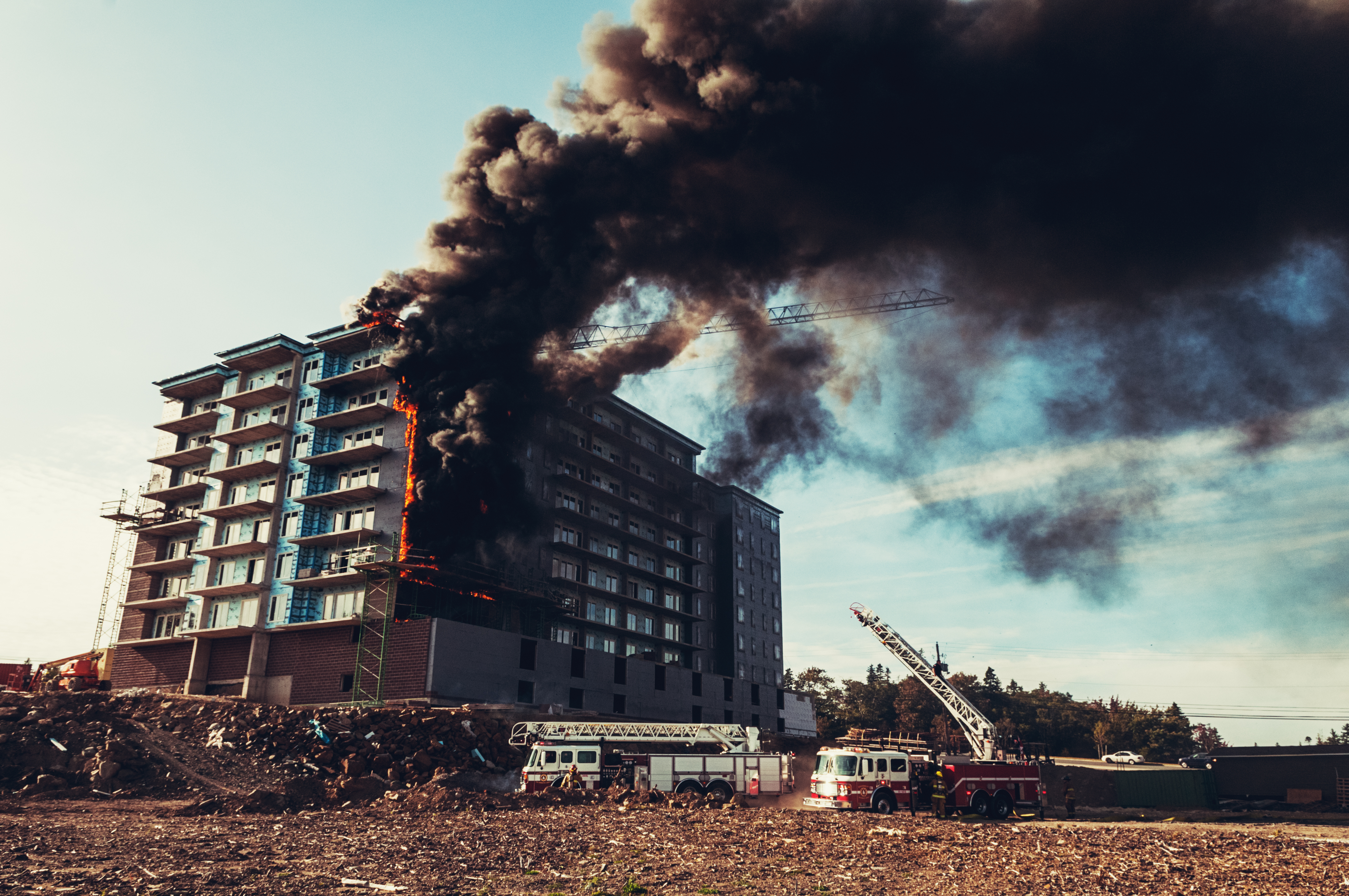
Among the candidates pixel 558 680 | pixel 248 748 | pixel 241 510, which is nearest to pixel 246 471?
pixel 241 510

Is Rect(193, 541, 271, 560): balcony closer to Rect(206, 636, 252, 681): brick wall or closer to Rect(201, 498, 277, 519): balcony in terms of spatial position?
Rect(201, 498, 277, 519): balcony

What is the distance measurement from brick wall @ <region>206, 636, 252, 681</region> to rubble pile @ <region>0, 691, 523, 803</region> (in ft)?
34.6

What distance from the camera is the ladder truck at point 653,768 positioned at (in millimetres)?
36500

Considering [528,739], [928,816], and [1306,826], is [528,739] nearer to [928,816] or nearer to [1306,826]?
[928,816]

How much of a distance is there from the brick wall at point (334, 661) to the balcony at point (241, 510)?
9818 millimetres

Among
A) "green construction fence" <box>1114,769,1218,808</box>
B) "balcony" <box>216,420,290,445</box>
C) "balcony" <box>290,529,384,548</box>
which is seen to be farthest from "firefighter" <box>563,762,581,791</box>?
"balcony" <box>216,420,290,445</box>

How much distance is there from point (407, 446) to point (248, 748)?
23.6 meters

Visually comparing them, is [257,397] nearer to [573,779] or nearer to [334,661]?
[334,661]

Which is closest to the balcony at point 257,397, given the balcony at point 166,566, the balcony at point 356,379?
the balcony at point 356,379

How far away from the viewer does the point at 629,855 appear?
20906mm

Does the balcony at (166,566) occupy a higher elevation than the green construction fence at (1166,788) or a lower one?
higher

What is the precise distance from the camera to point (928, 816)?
33.8 metres

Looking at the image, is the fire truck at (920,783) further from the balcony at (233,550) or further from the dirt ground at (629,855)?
the balcony at (233,550)

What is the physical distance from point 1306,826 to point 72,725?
57175 millimetres
